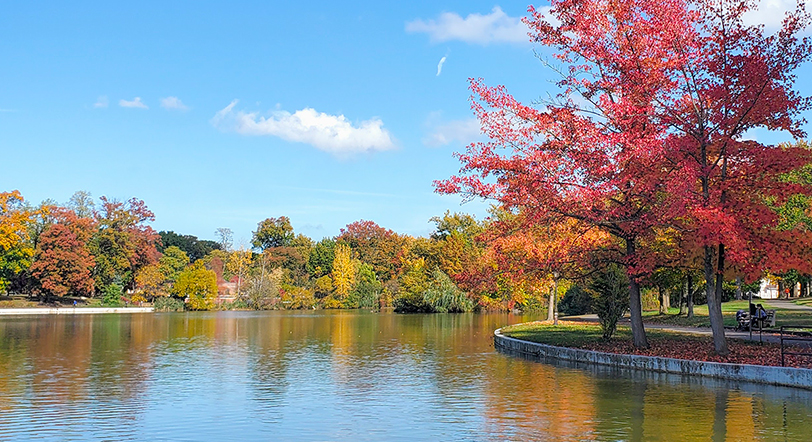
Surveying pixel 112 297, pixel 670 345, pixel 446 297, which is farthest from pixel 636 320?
pixel 112 297

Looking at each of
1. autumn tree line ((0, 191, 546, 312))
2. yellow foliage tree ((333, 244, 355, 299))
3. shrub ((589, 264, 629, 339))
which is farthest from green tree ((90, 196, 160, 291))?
shrub ((589, 264, 629, 339))

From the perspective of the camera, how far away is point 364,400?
528 inches

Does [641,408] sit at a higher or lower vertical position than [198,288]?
lower

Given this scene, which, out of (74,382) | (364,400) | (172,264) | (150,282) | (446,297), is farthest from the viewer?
(172,264)

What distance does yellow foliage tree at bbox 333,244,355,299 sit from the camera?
76062 mm

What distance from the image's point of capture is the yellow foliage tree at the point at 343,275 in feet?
250

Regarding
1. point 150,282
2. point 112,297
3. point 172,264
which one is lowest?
point 112,297

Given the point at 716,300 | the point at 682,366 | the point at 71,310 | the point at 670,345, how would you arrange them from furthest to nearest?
the point at 71,310
the point at 670,345
the point at 716,300
the point at 682,366

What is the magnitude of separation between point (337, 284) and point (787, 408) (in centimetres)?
6656

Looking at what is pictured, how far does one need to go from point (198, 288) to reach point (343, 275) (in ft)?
53.5

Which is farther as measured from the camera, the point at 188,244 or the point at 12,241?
the point at 188,244

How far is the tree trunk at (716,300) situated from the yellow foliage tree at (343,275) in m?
59.5

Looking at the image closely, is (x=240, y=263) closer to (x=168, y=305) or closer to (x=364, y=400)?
(x=168, y=305)

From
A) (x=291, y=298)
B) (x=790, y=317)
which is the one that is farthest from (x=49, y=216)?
(x=790, y=317)
